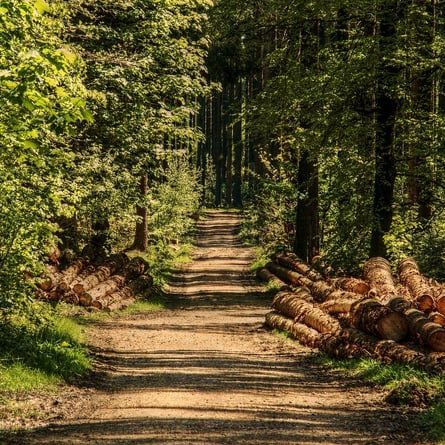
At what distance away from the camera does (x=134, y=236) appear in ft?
101

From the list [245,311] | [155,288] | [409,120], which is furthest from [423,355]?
[155,288]

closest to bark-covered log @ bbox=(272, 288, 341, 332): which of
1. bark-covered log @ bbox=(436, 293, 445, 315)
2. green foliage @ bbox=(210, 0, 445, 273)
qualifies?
green foliage @ bbox=(210, 0, 445, 273)

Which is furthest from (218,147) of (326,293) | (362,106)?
(326,293)

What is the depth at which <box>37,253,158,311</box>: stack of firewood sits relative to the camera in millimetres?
17438

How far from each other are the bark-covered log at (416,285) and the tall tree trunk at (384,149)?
1.36 meters

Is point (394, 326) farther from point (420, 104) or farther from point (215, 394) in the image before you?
point (420, 104)

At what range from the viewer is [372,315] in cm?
1075

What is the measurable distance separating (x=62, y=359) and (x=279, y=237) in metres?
17.4

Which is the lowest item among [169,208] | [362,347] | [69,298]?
[69,298]

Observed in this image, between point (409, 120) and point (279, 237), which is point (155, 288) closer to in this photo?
point (279, 237)

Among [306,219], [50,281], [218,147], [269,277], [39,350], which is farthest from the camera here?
[218,147]

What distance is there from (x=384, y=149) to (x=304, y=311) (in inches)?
178

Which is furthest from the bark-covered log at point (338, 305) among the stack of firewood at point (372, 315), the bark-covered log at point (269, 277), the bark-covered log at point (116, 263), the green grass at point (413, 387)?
the bark-covered log at point (116, 263)

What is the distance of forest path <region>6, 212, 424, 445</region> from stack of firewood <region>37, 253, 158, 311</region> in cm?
129
